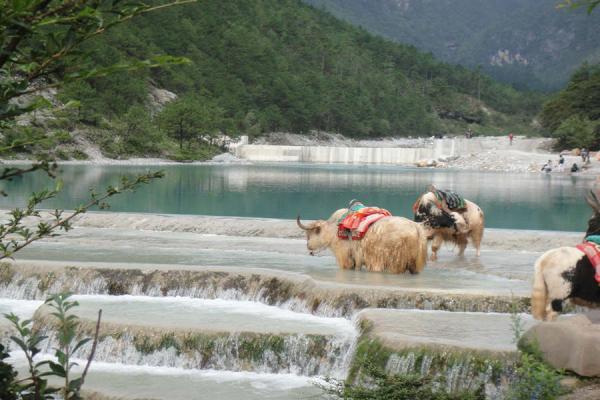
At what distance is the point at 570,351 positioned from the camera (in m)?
6.35

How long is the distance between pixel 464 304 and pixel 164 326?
395 cm

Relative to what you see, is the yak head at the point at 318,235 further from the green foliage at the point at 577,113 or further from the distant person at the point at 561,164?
the green foliage at the point at 577,113

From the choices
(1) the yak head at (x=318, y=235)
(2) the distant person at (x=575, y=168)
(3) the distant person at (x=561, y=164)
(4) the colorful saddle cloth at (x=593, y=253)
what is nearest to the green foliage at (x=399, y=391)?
(4) the colorful saddle cloth at (x=593, y=253)

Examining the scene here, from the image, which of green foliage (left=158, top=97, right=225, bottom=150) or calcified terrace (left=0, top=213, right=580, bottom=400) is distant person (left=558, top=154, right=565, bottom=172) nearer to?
green foliage (left=158, top=97, right=225, bottom=150)

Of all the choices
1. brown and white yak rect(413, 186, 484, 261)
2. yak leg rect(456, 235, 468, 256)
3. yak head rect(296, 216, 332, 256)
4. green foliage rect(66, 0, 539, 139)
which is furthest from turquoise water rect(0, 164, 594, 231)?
green foliage rect(66, 0, 539, 139)

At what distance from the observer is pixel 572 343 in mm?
6312

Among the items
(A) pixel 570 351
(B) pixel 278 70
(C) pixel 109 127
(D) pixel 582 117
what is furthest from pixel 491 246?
(B) pixel 278 70

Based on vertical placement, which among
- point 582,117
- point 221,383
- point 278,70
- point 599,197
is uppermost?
point 278,70

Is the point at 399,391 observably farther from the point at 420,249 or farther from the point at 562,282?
the point at 420,249

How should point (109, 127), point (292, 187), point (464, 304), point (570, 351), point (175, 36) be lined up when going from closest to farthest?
point (570, 351), point (464, 304), point (292, 187), point (109, 127), point (175, 36)

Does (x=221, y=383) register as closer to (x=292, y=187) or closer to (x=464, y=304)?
(x=464, y=304)

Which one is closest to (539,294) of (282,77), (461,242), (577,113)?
(461,242)

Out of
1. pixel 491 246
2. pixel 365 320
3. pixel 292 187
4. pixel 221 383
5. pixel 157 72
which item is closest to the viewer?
pixel 221 383

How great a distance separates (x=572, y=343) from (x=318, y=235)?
6.87 meters
